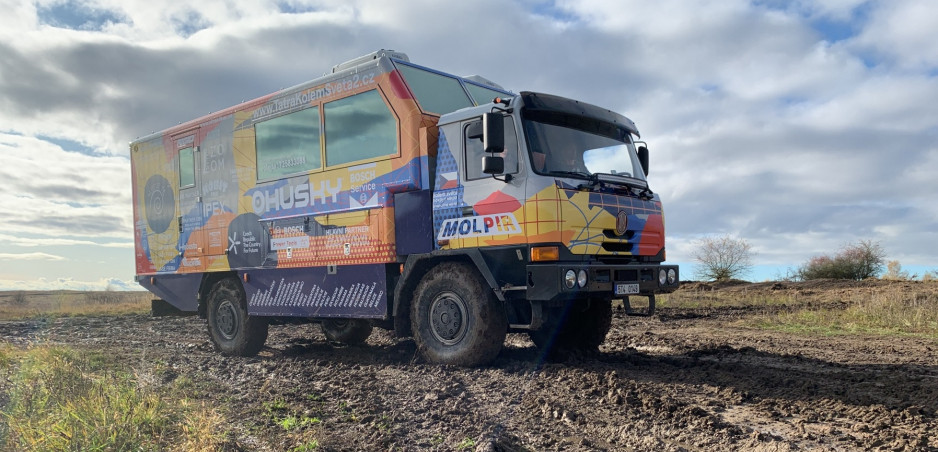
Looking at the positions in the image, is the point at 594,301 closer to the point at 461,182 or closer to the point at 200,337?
the point at 461,182

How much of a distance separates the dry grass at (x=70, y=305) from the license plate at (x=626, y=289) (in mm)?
20542

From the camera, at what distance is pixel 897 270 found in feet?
86.8

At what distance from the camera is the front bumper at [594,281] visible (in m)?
6.59

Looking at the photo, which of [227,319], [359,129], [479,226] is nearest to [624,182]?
[479,226]

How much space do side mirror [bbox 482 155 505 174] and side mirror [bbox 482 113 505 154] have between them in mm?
110

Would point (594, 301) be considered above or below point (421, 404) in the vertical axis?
above

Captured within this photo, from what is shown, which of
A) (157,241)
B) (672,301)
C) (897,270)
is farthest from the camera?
(897,270)

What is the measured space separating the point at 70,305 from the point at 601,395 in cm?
2947

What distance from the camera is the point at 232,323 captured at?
1020 centimetres

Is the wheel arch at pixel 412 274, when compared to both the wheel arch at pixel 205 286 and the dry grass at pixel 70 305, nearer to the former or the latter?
the wheel arch at pixel 205 286

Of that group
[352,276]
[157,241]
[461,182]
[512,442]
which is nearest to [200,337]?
[157,241]

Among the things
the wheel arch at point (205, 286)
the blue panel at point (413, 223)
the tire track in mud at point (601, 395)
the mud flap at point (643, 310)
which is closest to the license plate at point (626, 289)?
the mud flap at point (643, 310)

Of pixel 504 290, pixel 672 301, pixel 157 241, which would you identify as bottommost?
pixel 672 301

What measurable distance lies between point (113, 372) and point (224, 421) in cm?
339
